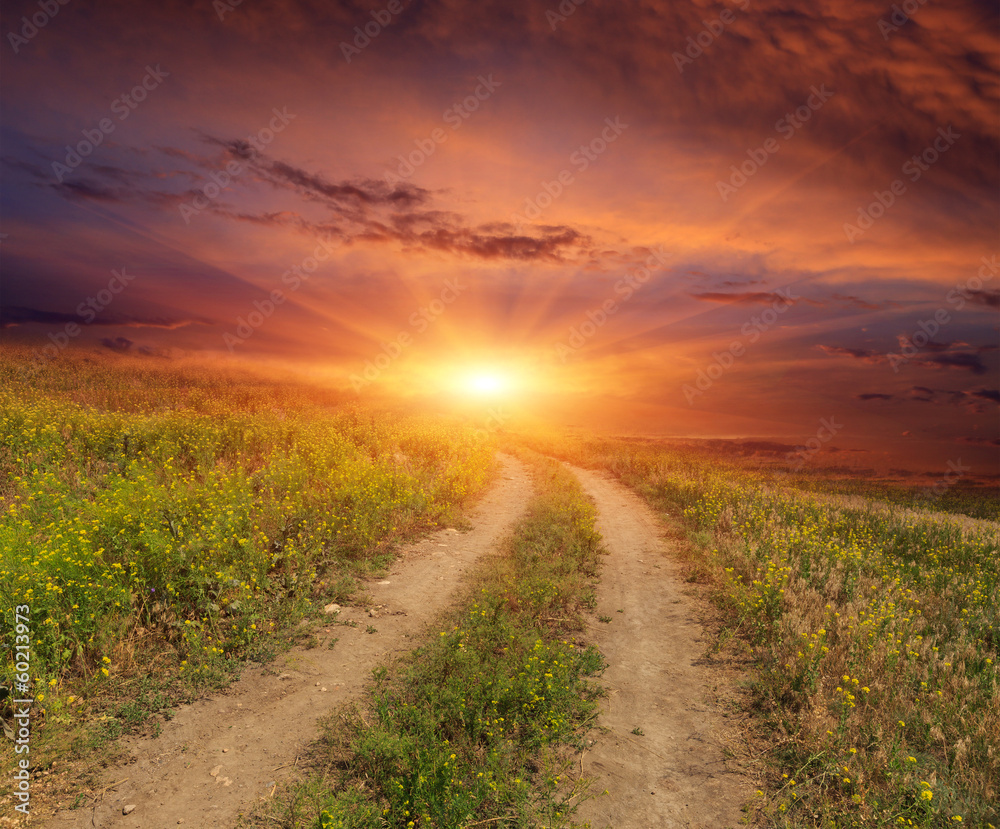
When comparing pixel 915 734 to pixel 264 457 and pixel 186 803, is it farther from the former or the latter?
pixel 264 457

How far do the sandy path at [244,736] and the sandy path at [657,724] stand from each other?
317 centimetres

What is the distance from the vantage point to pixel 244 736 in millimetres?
5316

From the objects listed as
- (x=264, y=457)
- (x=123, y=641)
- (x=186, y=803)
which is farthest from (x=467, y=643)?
(x=264, y=457)

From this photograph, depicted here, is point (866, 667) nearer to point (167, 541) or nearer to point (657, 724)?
point (657, 724)

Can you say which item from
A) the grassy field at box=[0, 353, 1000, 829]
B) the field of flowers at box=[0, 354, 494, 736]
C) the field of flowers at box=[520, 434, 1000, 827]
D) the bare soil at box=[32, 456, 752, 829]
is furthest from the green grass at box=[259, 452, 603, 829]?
the field of flowers at box=[0, 354, 494, 736]

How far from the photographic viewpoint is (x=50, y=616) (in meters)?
5.91

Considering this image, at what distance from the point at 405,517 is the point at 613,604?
6030 mm

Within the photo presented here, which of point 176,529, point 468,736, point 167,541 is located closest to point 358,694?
point 468,736

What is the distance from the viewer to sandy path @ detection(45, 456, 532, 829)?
435 cm

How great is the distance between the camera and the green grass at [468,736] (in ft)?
14.2

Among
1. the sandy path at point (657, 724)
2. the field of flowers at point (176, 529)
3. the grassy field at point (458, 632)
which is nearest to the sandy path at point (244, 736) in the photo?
the grassy field at point (458, 632)

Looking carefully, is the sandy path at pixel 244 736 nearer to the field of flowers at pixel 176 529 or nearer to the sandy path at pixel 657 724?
the field of flowers at pixel 176 529

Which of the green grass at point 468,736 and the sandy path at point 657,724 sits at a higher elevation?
the green grass at point 468,736

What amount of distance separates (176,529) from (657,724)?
7.89m
